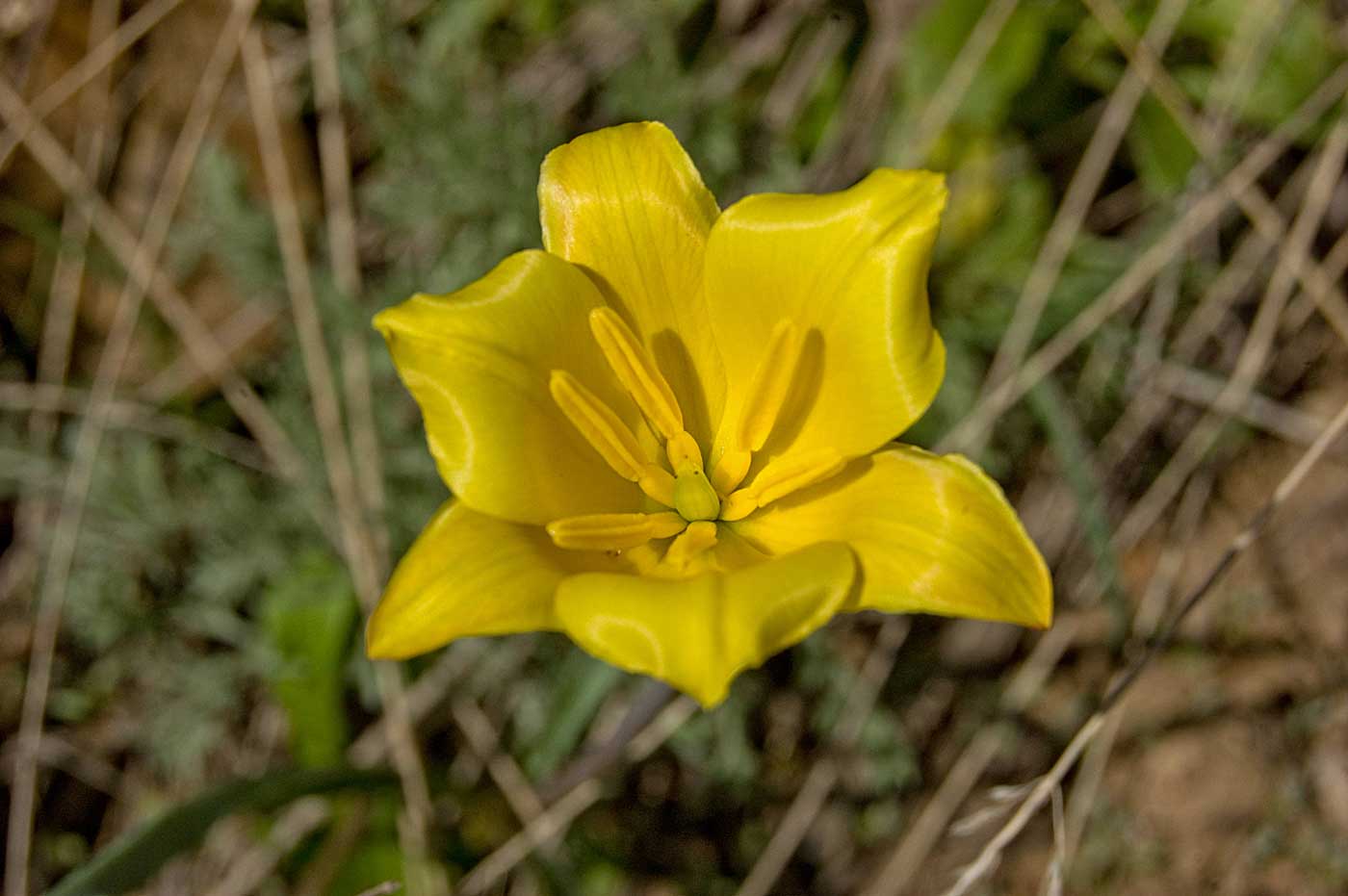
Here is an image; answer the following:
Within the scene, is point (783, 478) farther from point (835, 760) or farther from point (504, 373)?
point (835, 760)

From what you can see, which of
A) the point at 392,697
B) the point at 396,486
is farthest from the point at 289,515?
the point at 392,697

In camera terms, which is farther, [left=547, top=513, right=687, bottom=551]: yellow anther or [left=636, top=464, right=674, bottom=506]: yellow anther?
[left=636, top=464, right=674, bottom=506]: yellow anther

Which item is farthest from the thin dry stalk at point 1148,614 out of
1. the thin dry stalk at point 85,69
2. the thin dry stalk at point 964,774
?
the thin dry stalk at point 85,69

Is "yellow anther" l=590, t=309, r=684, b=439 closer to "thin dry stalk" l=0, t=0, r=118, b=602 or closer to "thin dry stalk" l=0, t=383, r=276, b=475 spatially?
"thin dry stalk" l=0, t=383, r=276, b=475

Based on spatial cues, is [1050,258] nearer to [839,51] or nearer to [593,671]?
[839,51]

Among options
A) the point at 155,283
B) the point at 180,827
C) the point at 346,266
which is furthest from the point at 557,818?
the point at 155,283

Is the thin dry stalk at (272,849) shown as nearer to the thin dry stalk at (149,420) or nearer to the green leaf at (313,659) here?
the green leaf at (313,659)

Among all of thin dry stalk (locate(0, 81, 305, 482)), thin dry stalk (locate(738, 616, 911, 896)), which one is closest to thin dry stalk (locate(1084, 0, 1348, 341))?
thin dry stalk (locate(738, 616, 911, 896))
